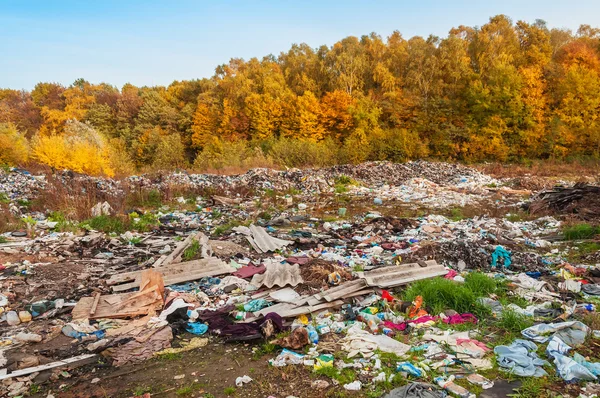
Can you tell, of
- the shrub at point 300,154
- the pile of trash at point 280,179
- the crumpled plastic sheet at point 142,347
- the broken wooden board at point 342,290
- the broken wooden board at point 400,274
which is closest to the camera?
the crumpled plastic sheet at point 142,347

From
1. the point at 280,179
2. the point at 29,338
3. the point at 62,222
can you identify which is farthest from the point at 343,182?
the point at 29,338

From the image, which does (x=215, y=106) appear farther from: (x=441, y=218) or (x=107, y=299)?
(x=107, y=299)

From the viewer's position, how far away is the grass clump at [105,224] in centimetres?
823

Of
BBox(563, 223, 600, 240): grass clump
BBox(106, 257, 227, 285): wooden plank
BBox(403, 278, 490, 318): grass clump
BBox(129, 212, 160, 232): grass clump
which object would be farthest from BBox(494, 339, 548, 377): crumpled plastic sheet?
BBox(129, 212, 160, 232): grass clump

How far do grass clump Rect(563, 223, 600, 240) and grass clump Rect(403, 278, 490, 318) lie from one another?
4170 millimetres

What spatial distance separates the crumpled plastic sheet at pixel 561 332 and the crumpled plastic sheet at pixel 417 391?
137 centimetres

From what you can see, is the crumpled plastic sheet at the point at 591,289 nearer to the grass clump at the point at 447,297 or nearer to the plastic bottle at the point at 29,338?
the grass clump at the point at 447,297

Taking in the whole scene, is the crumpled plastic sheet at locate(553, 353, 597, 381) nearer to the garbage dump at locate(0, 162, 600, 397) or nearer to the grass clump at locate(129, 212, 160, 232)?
the garbage dump at locate(0, 162, 600, 397)

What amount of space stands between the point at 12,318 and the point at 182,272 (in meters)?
2.07

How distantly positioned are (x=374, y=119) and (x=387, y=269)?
25750mm

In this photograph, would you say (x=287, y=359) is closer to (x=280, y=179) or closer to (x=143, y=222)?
(x=143, y=222)

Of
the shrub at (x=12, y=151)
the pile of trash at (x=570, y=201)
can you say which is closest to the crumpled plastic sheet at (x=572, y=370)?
the pile of trash at (x=570, y=201)

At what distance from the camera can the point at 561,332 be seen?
351cm

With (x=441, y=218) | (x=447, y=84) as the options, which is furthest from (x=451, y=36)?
(x=441, y=218)
